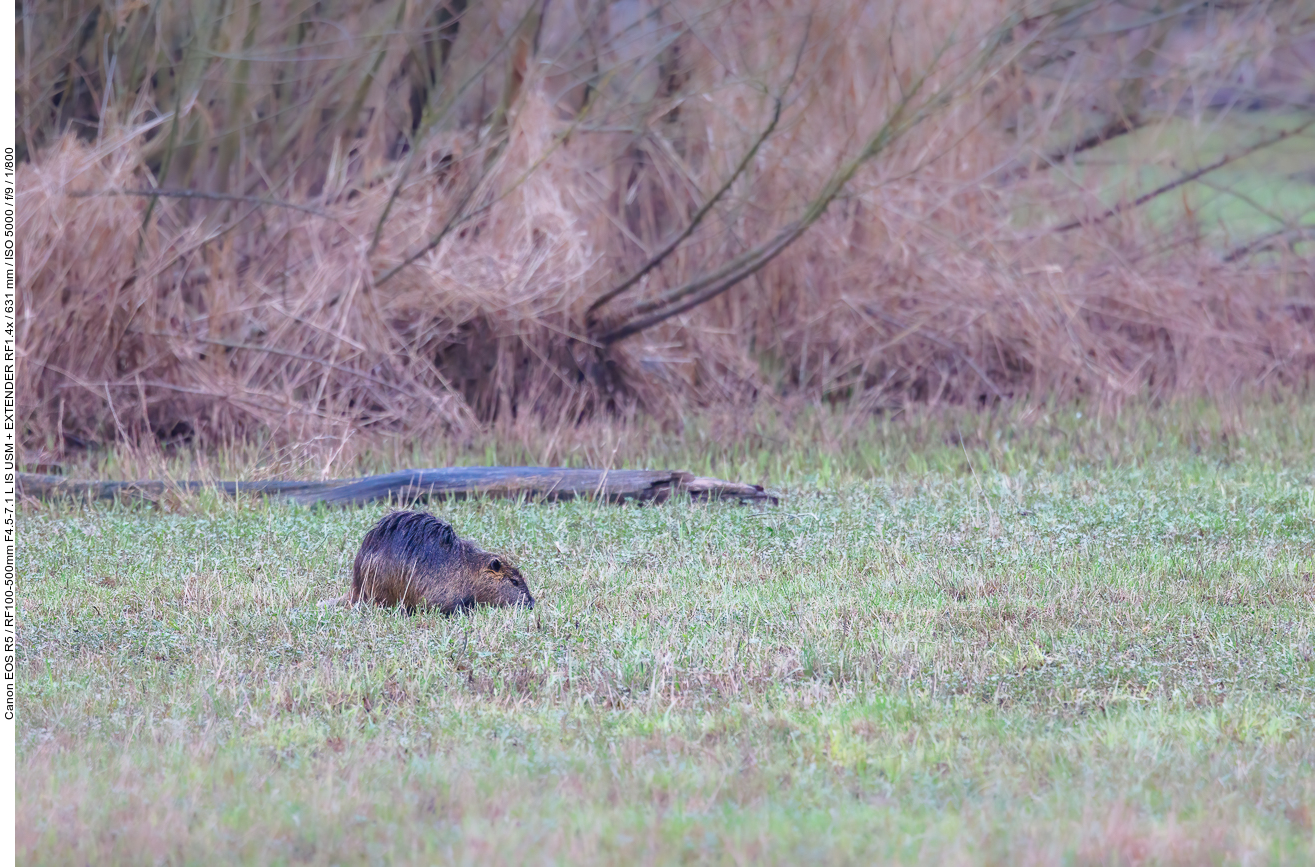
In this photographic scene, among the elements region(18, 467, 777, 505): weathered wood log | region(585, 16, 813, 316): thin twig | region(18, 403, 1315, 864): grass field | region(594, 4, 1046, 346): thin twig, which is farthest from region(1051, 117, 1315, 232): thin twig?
region(18, 467, 777, 505): weathered wood log

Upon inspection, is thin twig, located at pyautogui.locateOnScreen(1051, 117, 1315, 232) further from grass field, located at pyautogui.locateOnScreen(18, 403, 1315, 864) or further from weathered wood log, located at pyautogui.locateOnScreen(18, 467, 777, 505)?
weathered wood log, located at pyautogui.locateOnScreen(18, 467, 777, 505)

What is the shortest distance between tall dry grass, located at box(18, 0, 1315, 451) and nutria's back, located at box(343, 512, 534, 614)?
15.7 feet

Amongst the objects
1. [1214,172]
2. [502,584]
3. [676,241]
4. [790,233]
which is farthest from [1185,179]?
[502,584]

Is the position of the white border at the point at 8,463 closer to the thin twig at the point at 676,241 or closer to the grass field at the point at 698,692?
the grass field at the point at 698,692

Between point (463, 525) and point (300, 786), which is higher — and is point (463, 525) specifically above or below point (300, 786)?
below

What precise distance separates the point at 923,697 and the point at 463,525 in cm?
355

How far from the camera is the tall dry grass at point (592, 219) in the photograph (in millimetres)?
10523

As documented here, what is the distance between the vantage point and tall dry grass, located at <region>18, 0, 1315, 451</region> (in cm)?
1052

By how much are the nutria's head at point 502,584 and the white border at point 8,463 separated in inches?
62.1

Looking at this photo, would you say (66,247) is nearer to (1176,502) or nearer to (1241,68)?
(1176,502)

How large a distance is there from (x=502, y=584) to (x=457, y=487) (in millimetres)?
2746

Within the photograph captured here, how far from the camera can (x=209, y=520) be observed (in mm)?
7375

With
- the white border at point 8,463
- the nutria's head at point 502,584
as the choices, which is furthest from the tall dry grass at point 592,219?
the nutria's head at point 502,584

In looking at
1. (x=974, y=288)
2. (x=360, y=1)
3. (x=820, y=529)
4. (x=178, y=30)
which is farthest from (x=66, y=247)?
(x=974, y=288)
